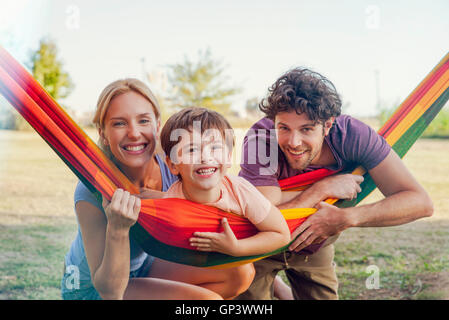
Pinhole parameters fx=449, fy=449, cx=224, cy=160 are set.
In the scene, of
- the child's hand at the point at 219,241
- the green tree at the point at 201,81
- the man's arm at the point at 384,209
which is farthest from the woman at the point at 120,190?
the man's arm at the point at 384,209

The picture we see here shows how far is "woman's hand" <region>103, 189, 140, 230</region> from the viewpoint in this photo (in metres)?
1.53

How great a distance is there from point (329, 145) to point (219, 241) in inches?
22.0

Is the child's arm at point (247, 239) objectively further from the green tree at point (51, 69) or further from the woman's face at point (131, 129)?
the green tree at point (51, 69)

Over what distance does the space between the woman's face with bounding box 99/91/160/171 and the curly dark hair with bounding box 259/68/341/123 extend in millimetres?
462

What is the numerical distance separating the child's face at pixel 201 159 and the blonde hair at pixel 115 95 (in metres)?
0.14

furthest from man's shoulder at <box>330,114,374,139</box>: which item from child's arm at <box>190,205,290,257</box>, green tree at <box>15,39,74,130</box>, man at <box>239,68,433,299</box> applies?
green tree at <box>15,39,74,130</box>

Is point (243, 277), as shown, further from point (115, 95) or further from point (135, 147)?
point (115, 95)

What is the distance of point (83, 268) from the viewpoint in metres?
1.75

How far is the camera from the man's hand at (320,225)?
1.75 metres

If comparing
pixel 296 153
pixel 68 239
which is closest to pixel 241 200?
pixel 296 153

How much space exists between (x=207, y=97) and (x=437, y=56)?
1050 mm
